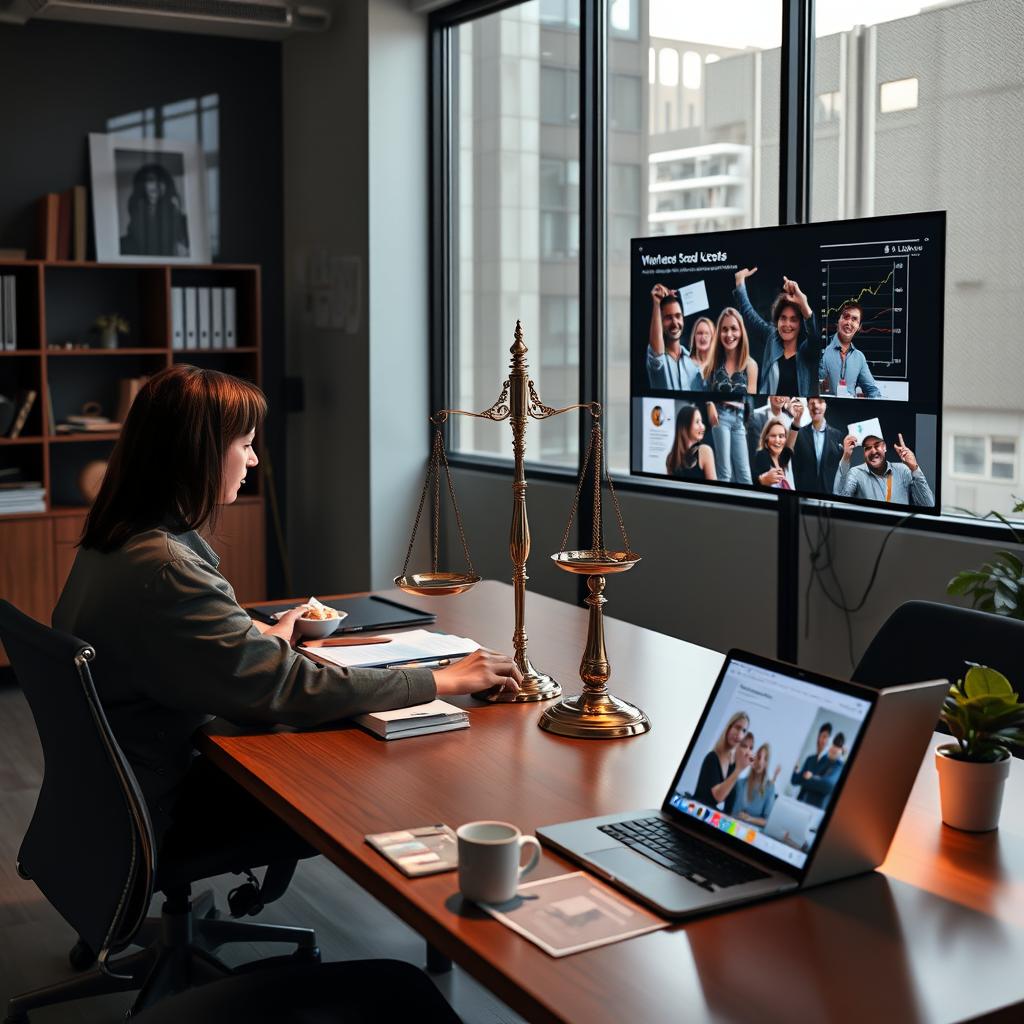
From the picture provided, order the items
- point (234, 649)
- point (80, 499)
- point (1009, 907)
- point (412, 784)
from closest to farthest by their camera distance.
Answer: point (1009, 907)
point (412, 784)
point (234, 649)
point (80, 499)

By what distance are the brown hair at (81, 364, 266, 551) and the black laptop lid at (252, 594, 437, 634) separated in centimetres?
59

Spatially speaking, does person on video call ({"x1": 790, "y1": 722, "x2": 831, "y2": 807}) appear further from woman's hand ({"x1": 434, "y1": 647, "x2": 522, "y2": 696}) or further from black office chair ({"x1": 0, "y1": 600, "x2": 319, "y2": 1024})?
black office chair ({"x1": 0, "y1": 600, "x2": 319, "y2": 1024})

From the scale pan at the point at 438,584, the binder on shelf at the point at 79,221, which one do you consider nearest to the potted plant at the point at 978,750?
the scale pan at the point at 438,584

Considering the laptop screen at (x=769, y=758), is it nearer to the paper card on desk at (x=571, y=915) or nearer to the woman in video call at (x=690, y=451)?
the paper card on desk at (x=571, y=915)

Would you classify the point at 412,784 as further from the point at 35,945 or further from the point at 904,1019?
the point at 35,945

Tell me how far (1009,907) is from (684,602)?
114 inches

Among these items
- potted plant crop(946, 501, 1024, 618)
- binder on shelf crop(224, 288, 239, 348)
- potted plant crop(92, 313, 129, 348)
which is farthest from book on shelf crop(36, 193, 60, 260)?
potted plant crop(946, 501, 1024, 618)

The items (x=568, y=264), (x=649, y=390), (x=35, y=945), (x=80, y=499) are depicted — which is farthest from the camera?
(x=80, y=499)

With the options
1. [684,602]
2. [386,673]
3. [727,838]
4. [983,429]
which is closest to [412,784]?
[386,673]

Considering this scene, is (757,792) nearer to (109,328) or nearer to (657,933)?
(657,933)

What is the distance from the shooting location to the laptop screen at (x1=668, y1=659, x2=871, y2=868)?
1.47m

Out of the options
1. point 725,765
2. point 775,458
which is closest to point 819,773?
point 725,765

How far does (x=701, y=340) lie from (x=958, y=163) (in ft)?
2.67

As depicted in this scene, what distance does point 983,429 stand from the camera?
3.40 meters
